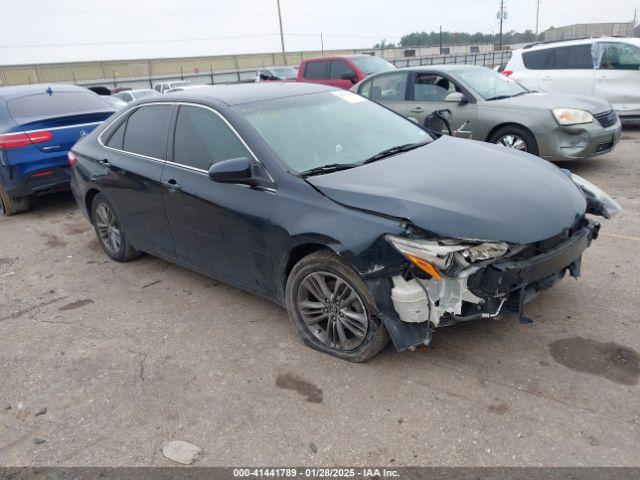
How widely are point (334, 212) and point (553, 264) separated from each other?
4.27 feet

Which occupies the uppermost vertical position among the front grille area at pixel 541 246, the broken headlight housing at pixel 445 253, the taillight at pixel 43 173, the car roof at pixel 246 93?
the car roof at pixel 246 93

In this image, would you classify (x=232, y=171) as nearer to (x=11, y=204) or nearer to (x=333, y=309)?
(x=333, y=309)

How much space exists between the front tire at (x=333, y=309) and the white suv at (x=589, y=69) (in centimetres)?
893

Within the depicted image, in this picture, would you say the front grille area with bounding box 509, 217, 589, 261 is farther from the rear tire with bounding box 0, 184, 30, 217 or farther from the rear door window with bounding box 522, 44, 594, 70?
the rear door window with bounding box 522, 44, 594, 70

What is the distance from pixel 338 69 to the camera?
12.6 metres

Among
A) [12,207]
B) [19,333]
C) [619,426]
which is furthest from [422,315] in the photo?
[12,207]

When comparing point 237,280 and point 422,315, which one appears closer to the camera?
point 422,315

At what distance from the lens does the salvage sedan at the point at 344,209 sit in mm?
2871

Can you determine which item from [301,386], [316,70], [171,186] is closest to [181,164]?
[171,186]

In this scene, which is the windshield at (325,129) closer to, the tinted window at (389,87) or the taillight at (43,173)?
the tinted window at (389,87)

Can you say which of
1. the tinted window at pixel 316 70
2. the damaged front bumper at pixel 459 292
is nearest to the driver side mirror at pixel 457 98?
the damaged front bumper at pixel 459 292

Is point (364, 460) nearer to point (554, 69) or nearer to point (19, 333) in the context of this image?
point (19, 333)

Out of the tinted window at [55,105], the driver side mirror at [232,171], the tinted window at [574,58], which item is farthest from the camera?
the tinted window at [574,58]

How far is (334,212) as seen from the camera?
3119mm
